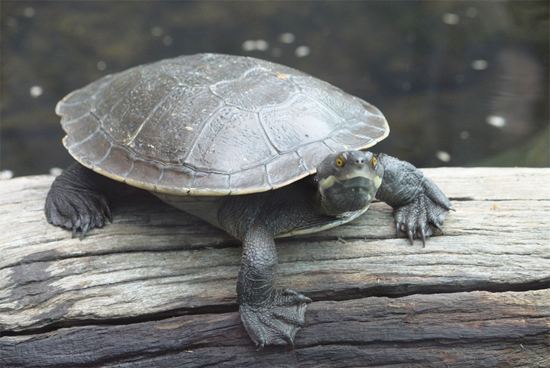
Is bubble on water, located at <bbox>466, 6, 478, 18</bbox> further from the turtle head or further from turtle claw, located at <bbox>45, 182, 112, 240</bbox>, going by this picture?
turtle claw, located at <bbox>45, 182, 112, 240</bbox>

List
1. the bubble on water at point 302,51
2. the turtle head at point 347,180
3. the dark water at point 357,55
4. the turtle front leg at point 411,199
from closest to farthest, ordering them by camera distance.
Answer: the turtle head at point 347,180 → the turtle front leg at point 411,199 → the dark water at point 357,55 → the bubble on water at point 302,51

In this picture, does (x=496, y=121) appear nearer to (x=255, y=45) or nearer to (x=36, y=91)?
(x=255, y=45)

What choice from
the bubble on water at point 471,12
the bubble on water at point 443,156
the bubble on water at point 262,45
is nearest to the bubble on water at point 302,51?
the bubble on water at point 262,45

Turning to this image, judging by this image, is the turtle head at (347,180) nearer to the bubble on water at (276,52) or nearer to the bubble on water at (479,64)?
the bubble on water at (276,52)

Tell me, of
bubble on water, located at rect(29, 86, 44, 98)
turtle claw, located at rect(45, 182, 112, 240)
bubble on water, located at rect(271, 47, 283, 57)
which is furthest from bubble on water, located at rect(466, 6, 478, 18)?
turtle claw, located at rect(45, 182, 112, 240)

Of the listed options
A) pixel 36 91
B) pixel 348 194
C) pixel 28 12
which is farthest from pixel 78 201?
pixel 28 12

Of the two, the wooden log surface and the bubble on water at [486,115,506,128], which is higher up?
the bubble on water at [486,115,506,128]

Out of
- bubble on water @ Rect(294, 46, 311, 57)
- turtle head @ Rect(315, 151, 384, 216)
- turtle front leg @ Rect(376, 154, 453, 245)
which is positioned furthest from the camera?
bubble on water @ Rect(294, 46, 311, 57)
